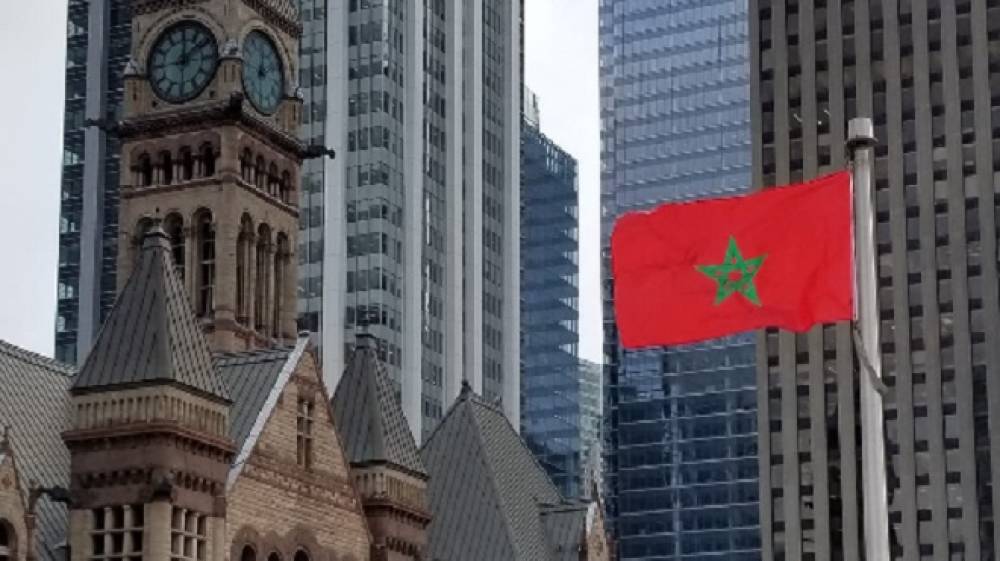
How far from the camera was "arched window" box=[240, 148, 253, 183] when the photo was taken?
93375mm

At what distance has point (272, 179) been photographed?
9638cm

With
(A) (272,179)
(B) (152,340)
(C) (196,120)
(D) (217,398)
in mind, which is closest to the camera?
(B) (152,340)

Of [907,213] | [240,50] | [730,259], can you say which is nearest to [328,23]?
[907,213]

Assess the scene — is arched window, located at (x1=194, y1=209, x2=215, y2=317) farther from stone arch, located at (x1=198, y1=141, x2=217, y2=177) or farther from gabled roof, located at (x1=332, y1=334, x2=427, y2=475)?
gabled roof, located at (x1=332, y1=334, x2=427, y2=475)

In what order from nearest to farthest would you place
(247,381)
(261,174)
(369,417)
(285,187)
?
1. (247,381)
2. (369,417)
3. (261,174)
4. (285,187)

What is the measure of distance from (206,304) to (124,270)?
18.2 feet

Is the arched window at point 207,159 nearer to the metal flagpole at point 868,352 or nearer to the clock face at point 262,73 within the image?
the clock face at point 262,73

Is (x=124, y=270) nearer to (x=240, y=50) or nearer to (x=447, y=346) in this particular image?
(x=240, y=50)

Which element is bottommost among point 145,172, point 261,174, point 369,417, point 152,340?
point 369,417

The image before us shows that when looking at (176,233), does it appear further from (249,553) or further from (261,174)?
(249,553)

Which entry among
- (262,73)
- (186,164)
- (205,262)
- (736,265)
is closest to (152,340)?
(205,262)

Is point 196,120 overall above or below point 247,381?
above

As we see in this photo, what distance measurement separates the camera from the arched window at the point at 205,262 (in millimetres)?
90250

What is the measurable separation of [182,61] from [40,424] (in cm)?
2843
